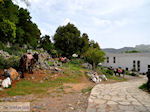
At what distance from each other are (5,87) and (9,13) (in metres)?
7.65

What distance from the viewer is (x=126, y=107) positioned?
4.52m

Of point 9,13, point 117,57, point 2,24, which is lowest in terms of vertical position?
point 117,57

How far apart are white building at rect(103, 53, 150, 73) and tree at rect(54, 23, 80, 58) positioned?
25.6 ft

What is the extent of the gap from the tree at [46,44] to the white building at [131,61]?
1593 centimetres

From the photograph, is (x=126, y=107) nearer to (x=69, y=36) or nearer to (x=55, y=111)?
(x=55, y=111)

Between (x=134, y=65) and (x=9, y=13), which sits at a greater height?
(x=9, y=13)

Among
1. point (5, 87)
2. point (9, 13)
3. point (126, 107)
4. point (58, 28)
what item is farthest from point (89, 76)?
point (58, 28)

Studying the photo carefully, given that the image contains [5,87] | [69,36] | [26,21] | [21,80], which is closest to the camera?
[5,87]

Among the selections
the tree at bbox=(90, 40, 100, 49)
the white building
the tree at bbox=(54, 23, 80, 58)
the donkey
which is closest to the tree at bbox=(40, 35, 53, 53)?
the tree at bbox=(54, 23, 80, 58)

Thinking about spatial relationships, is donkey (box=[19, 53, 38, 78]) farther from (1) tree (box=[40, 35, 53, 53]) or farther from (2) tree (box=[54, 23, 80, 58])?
(1) tree (box=[40, 35, 53, 53])

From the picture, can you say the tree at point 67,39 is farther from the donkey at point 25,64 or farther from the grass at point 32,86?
the donkey at point 25,64

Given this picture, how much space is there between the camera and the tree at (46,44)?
36906mm

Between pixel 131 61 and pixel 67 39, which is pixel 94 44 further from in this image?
pixel 131 61

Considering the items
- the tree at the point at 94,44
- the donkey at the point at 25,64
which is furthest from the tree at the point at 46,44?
the donkey at the point at 25,64
